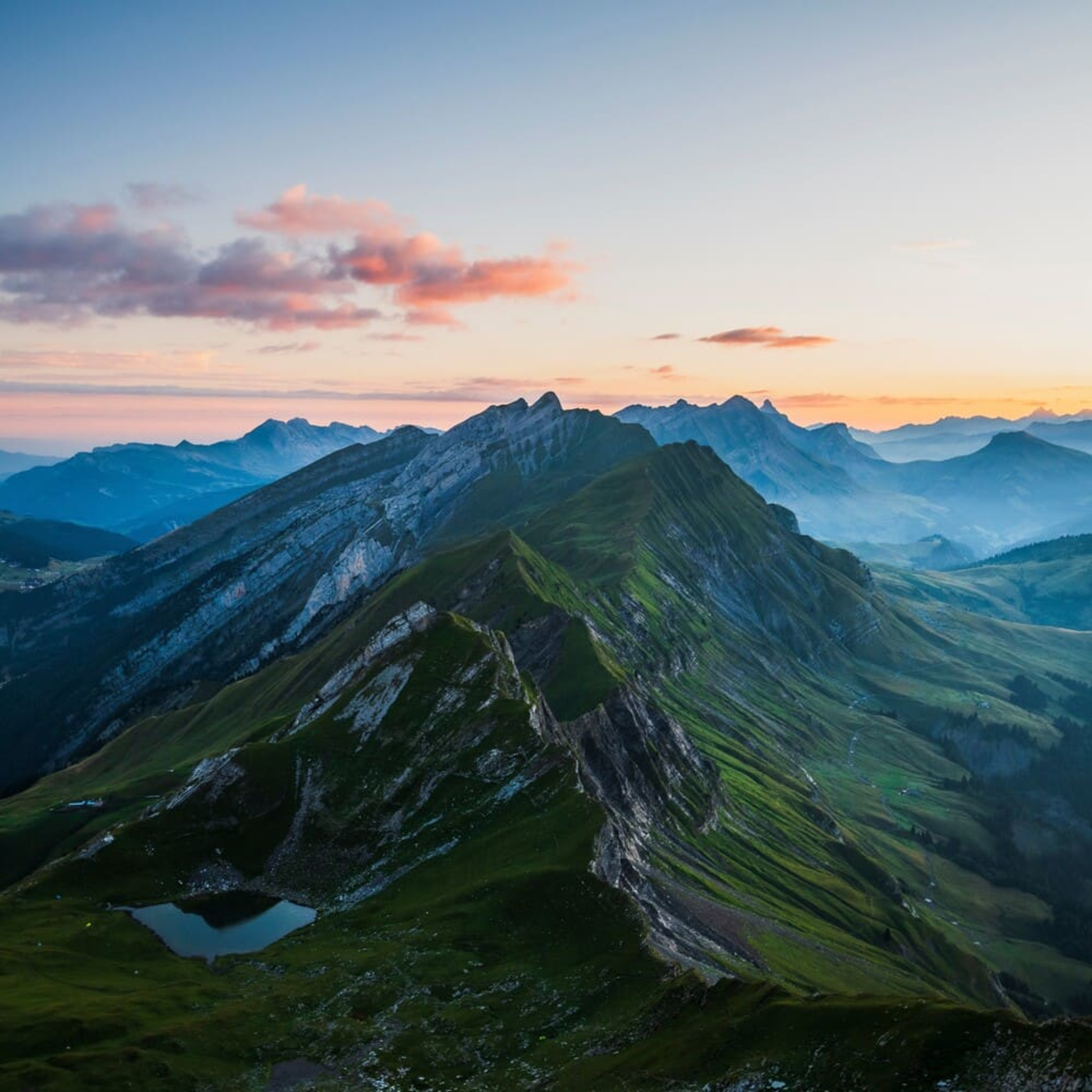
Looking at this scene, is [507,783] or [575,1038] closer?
[575,1038]

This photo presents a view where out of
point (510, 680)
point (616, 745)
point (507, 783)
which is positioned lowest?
point (616, 745)

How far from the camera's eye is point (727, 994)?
7288 centimetres

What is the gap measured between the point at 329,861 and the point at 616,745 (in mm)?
77655

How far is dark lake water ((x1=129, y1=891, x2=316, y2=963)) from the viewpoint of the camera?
4048 inches

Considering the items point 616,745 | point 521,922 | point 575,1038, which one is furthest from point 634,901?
point 616,745

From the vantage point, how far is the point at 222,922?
110188mm

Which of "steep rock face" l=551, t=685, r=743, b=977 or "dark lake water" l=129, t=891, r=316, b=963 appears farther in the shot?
"steep rock face" l=551, t=685, r=743, b=977

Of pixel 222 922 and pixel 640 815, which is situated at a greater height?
pixel 222 922

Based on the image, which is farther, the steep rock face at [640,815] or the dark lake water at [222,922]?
the steep rock face at [640,815]

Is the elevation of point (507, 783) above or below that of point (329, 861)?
above

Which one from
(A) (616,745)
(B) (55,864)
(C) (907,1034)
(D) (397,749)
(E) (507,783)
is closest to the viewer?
(C) (907,1034)

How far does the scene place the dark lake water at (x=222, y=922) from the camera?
10281cm

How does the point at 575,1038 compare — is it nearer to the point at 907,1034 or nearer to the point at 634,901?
the point at 634,901

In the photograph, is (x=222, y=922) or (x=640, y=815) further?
(x=640, y=815)
